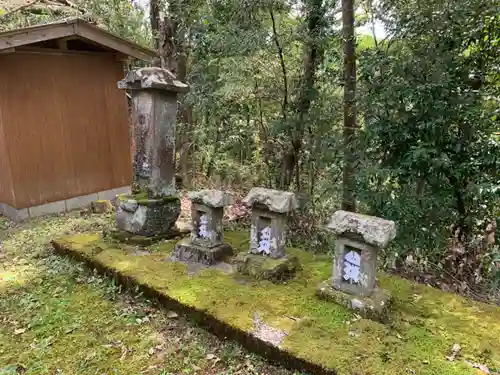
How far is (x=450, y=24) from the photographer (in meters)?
3.94

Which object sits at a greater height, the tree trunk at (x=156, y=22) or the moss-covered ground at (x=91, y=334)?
the tree trunk at (x=156, y=22)

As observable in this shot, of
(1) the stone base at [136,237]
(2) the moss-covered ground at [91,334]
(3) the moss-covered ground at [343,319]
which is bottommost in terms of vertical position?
(2) the moss-covered ground at [91,334]

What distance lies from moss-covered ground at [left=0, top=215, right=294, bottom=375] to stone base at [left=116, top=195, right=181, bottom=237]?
2.52 ft

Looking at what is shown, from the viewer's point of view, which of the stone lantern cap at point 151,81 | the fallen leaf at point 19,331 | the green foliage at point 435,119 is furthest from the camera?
the stone lantern cap at point 151,81

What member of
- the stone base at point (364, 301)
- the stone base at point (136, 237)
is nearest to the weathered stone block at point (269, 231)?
the stone base at point (364, 301)

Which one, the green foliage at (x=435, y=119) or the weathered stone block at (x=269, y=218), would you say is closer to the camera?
the weathered stone block at (x=269, y=218)

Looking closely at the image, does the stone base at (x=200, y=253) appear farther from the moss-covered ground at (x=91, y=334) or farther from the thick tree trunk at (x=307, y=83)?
the thick tree trunk at (x=307, y=83)

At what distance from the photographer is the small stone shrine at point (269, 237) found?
12.2 ft

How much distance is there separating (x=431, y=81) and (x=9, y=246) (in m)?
5.86

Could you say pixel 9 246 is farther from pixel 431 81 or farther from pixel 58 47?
pixel 431 81

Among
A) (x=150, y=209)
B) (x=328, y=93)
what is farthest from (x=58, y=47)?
(x=328, y=93)

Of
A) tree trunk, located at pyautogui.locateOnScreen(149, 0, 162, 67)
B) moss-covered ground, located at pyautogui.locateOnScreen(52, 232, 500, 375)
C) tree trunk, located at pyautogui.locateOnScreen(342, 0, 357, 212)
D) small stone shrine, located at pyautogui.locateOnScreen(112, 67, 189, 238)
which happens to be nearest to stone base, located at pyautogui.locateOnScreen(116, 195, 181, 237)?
small stone shrine, located at pyautogui.locateOnScreen(112, 67, 189, 238)

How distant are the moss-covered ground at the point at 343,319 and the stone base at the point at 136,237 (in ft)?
1.64

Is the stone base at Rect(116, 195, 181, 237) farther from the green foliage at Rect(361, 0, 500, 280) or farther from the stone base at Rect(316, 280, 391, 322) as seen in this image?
the green foliage at Rect(361, 0, 500, 280)
